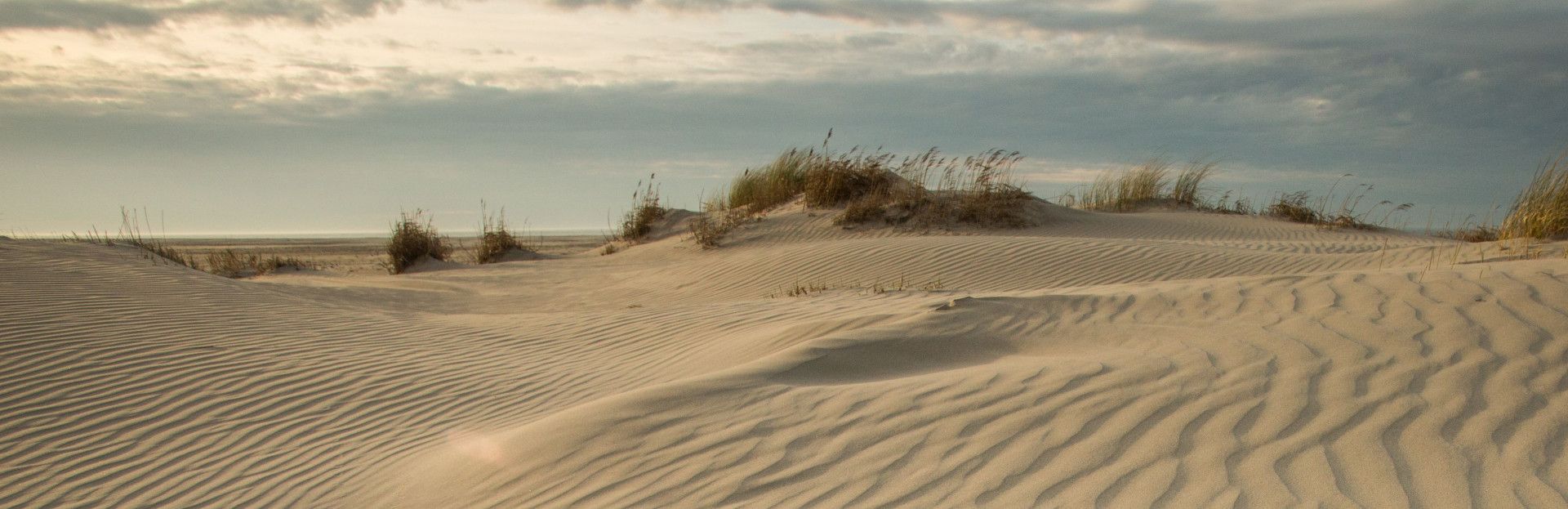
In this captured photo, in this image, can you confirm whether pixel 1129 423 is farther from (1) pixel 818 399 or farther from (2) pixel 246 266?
(2) pixel 246 266

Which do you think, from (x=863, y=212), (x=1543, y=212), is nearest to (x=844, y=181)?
(x=863, y=212)

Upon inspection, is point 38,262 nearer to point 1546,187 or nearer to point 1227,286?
point 1227,286

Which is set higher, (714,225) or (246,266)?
(714,225)

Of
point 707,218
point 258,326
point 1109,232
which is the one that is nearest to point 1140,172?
point 1109,232

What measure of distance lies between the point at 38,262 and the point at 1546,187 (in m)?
14.5

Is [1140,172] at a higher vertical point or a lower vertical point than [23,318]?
higher

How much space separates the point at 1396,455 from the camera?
2.96m

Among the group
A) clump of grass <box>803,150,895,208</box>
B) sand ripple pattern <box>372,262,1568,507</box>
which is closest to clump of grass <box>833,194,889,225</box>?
clump of grass <box>803,150,895,208</box>

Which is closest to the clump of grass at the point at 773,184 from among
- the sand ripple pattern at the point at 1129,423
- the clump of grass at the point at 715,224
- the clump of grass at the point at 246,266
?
the clump of grass at the point at 715,224

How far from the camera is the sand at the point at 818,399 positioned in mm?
3027

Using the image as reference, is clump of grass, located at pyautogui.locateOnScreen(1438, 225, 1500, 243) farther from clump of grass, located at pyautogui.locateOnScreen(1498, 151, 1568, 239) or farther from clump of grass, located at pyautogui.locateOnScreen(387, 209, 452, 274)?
clump of grass, located at pyautogui.locateOnScreen(387, 209, 452, 274)

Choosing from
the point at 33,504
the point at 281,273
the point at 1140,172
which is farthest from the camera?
the point at 1140,172

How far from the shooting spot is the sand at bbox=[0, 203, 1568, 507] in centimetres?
303

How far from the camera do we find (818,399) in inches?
153
